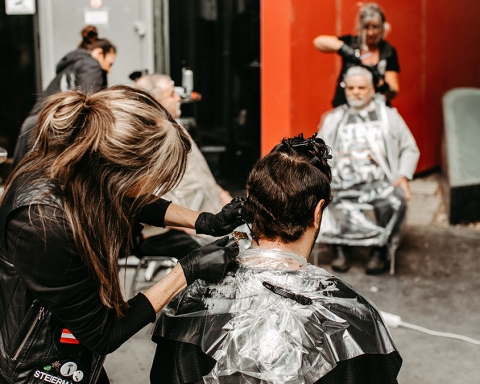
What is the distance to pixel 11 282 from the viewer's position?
183cm

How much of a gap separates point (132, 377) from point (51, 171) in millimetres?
1979

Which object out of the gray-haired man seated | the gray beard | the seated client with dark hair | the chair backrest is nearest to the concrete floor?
the gray-haired man seated

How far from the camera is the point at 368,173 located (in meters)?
4.86

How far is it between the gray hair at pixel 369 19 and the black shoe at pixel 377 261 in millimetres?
1563

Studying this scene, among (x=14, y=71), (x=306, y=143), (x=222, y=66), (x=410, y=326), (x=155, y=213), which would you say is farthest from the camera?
(x=222, y=66)

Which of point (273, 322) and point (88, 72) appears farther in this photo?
point (88, 72)

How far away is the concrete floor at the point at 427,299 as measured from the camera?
3537mm

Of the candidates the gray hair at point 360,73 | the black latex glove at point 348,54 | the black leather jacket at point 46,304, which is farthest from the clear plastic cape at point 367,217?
the black leather jacket at point 46,304

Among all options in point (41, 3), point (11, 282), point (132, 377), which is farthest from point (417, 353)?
point (41, 3)

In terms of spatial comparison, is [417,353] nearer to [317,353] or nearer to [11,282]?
[317,353]

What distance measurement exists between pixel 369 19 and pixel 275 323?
366cm

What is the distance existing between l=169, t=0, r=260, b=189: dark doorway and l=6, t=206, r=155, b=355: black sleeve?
14.3 feet

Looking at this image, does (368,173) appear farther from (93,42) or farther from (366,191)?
(93,42)

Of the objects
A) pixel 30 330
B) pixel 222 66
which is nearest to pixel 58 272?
pixel 30 330
